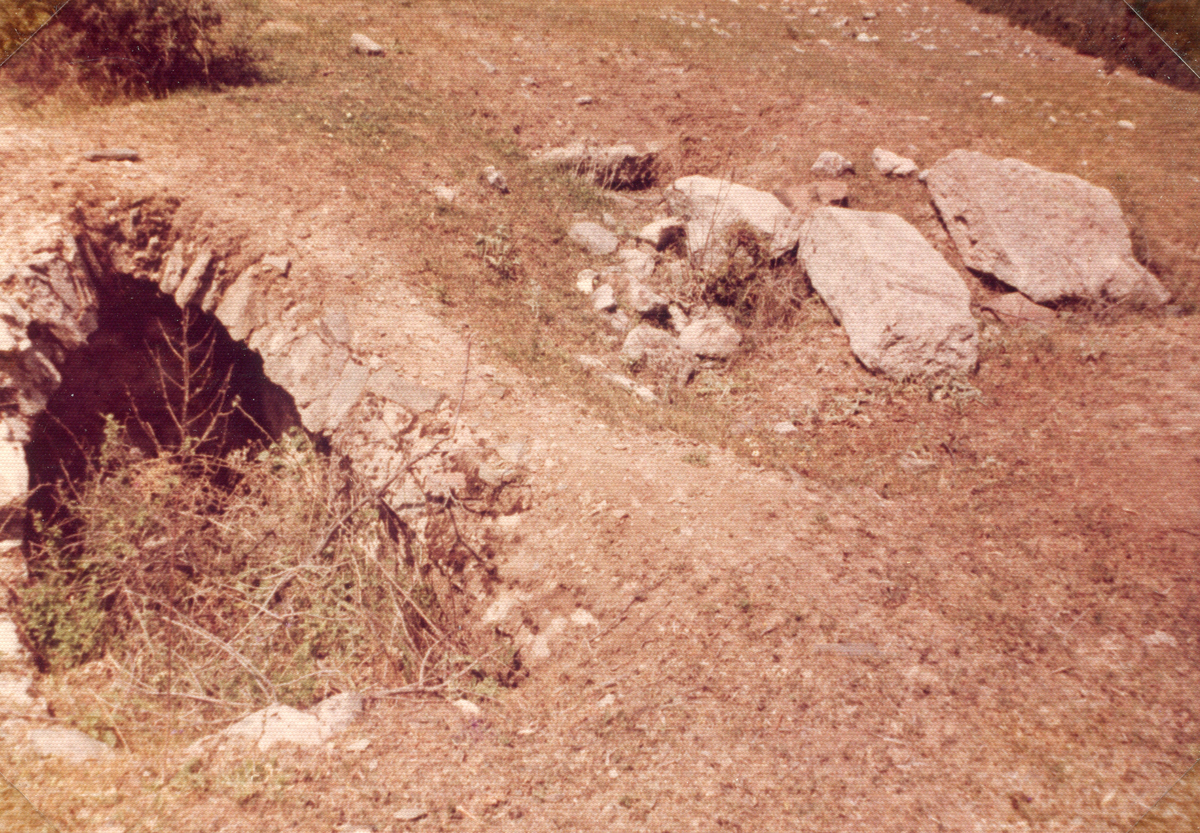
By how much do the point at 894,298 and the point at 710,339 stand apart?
4.42 ft

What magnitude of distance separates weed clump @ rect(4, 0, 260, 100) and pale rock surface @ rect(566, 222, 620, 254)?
9.95 ft

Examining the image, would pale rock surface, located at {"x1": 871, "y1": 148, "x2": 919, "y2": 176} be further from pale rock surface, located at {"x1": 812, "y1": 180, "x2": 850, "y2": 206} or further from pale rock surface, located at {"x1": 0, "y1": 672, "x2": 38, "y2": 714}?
pale rock surface, located at {"x1": 0, "y1": 672, "x2": 38, "y2": 714}

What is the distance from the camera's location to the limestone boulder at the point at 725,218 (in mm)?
5441

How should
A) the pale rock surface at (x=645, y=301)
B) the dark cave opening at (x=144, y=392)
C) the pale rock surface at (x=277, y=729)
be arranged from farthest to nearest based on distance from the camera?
the pale rock surface at (x=645, y=301) → the dark cave opening at (x=144, y=392) → the pale rock surface at (x=277, y=729)

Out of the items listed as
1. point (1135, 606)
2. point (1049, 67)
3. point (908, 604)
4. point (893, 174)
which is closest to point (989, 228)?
point (893, 174)

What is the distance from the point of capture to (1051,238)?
507cm

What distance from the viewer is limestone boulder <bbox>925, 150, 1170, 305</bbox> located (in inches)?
196

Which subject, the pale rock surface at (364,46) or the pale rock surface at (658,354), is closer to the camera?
the pale rock surface at (658,354)

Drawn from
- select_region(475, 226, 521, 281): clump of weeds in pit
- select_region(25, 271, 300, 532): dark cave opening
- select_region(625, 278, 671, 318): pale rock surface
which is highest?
select_region(475, 226, 521, 281): clump of weeds in pit

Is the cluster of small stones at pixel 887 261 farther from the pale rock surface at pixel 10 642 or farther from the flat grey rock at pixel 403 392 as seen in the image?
the pale rock surface at pixel 10 642

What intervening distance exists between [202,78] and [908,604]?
639 centimetres

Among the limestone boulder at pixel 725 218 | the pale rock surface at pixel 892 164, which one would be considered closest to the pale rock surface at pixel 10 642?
the limestone boulder at pixel 725 218

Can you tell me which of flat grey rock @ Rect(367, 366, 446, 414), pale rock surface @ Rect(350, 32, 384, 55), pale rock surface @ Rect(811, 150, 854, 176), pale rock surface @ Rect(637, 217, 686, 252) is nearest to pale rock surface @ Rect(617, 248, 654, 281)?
pale rock surface @ Rect(637, 217, 686, 252)

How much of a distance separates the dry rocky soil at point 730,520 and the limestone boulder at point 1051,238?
0.76 ft
